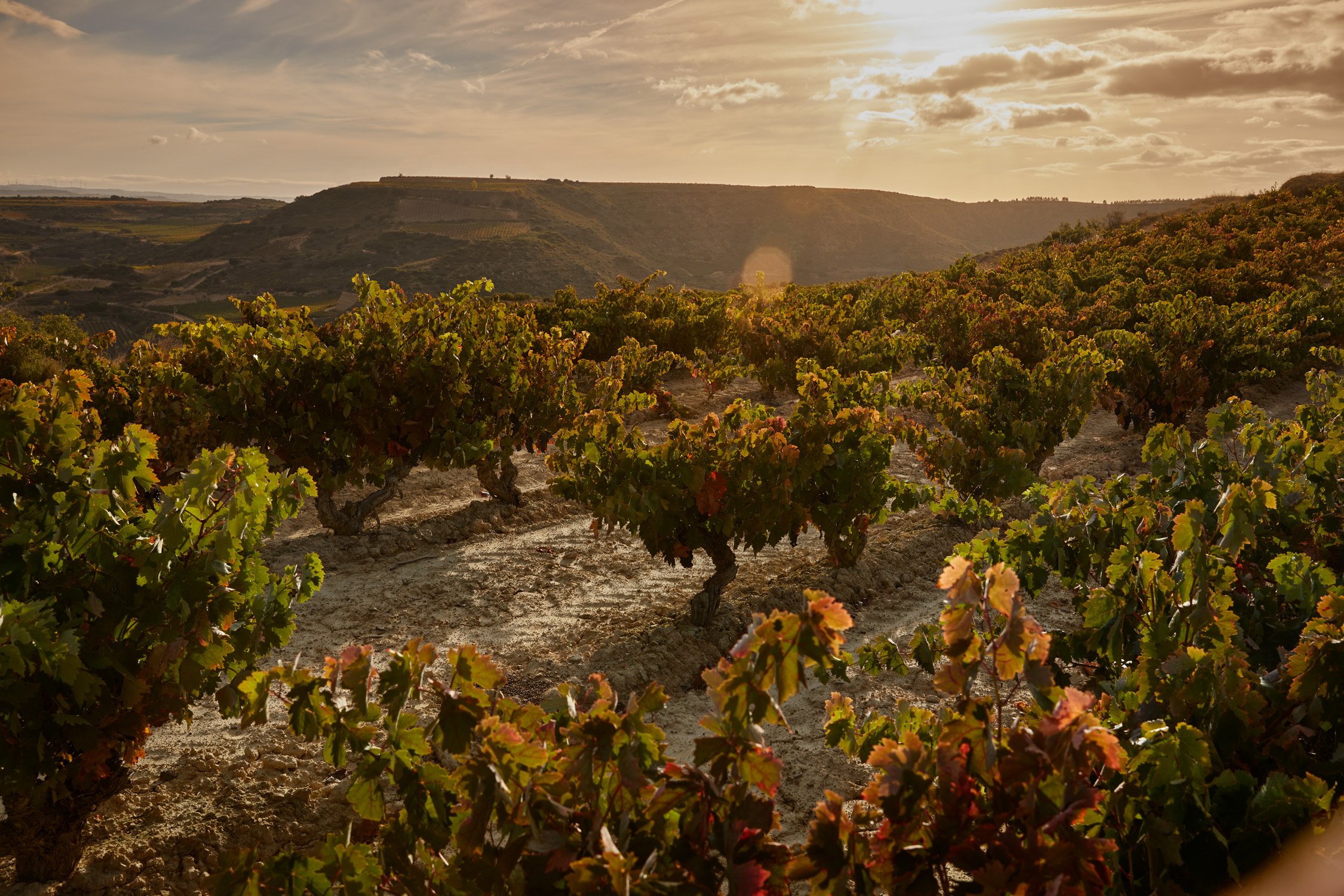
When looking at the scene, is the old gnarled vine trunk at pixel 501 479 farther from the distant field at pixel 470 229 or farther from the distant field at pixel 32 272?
the distant field at pixel 470 229

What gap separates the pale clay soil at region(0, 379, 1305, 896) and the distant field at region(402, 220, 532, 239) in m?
105

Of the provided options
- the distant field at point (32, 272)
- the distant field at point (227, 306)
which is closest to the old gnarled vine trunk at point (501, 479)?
the distant field at point (227, 306)

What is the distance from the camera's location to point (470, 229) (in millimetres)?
114125

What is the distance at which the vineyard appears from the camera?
1902 mm

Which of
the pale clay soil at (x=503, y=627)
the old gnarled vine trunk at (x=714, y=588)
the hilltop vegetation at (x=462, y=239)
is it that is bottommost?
the pale clay soil at (x=503, y=627)

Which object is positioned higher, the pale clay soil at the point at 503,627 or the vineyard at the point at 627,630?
the vineyard at the point at 627,630

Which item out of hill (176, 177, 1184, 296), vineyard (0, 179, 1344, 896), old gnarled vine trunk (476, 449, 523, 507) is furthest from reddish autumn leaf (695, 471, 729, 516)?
hill (176, 177, 1184, 296)

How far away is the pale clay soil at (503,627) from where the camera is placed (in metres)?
4.61

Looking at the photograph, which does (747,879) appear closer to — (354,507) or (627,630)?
(627,630)

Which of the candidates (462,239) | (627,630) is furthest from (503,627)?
(462,239)

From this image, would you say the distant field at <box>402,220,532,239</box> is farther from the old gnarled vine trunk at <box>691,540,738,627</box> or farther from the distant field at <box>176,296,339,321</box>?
the old gnarled vine trunk at <box>691,540,738,627</box>

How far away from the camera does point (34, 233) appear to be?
111 metres

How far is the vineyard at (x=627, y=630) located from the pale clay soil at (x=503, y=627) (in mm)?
43

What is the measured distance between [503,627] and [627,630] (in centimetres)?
122
